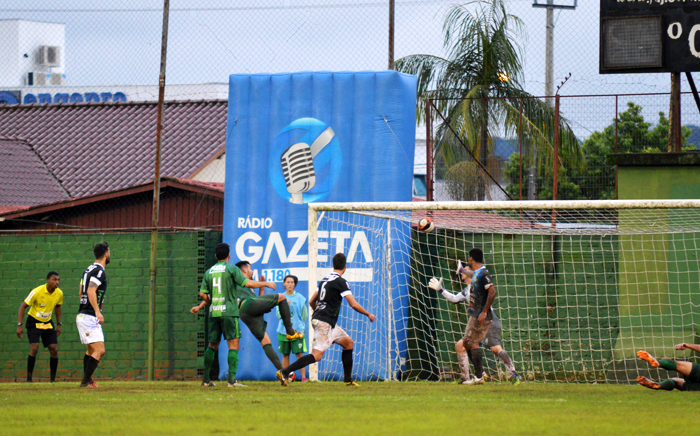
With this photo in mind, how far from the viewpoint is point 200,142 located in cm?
2361

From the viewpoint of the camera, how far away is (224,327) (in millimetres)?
10219

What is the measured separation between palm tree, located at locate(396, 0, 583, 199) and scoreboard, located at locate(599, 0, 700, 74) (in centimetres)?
412

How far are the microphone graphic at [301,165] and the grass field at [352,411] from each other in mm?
4112

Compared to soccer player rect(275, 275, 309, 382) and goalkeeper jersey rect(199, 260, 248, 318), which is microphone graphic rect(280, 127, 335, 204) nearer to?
soccer player rect(275, 275, 309, 382)

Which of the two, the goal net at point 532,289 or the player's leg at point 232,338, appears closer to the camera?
the player's leg at point 232,338

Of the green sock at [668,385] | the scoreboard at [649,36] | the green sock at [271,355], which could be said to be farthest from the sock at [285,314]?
the scoreboard at [649,36]

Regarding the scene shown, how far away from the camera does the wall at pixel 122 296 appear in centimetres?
1380

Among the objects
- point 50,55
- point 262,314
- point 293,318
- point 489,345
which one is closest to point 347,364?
point 262,314

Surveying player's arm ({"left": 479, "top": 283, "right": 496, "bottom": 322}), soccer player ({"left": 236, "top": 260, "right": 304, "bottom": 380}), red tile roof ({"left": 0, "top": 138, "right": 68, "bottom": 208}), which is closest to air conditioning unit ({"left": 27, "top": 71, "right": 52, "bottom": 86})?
red tile roof ({"left": 0, "top": 138, "right": 68, "bottom": 208})

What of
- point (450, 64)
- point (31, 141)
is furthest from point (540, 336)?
point (31, 141)

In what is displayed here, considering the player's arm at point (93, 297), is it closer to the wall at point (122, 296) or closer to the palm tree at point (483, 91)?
the wall at point (122, 296)

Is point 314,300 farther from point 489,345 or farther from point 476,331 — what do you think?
point 489,345

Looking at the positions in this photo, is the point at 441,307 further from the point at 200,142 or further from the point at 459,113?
the point at 200,142

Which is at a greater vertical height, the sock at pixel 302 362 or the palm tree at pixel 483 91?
the palm tree at pixel 483 91
